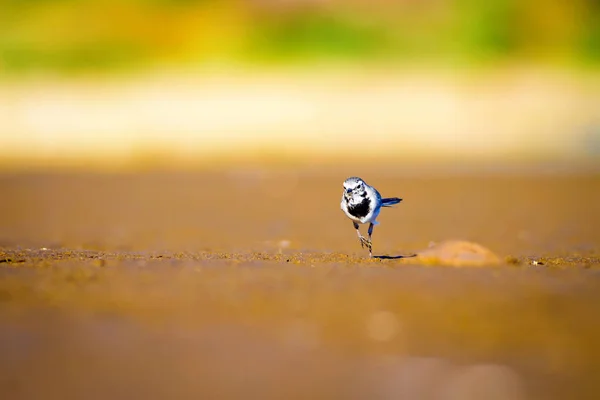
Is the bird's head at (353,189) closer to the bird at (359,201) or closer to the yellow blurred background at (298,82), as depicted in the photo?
the bird at (359,201)

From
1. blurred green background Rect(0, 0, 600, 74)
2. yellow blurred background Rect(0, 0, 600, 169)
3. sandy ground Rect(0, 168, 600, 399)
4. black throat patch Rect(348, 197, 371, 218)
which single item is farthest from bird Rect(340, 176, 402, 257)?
blurred green background Rect(0, 0, 600, 74)

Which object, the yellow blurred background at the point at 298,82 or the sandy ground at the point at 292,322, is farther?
the yellow blurred background at the point at 298,82

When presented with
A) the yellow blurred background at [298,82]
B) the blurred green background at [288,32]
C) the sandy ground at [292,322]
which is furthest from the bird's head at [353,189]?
the blurred green background at [288,32]

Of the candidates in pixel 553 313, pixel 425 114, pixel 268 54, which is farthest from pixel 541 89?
pixel 553 313

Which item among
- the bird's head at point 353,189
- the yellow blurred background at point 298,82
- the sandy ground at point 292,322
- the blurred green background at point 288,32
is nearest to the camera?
the sandy ground at point 292,322

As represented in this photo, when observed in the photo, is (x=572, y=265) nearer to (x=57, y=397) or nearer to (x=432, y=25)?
(x=57, y=397)
